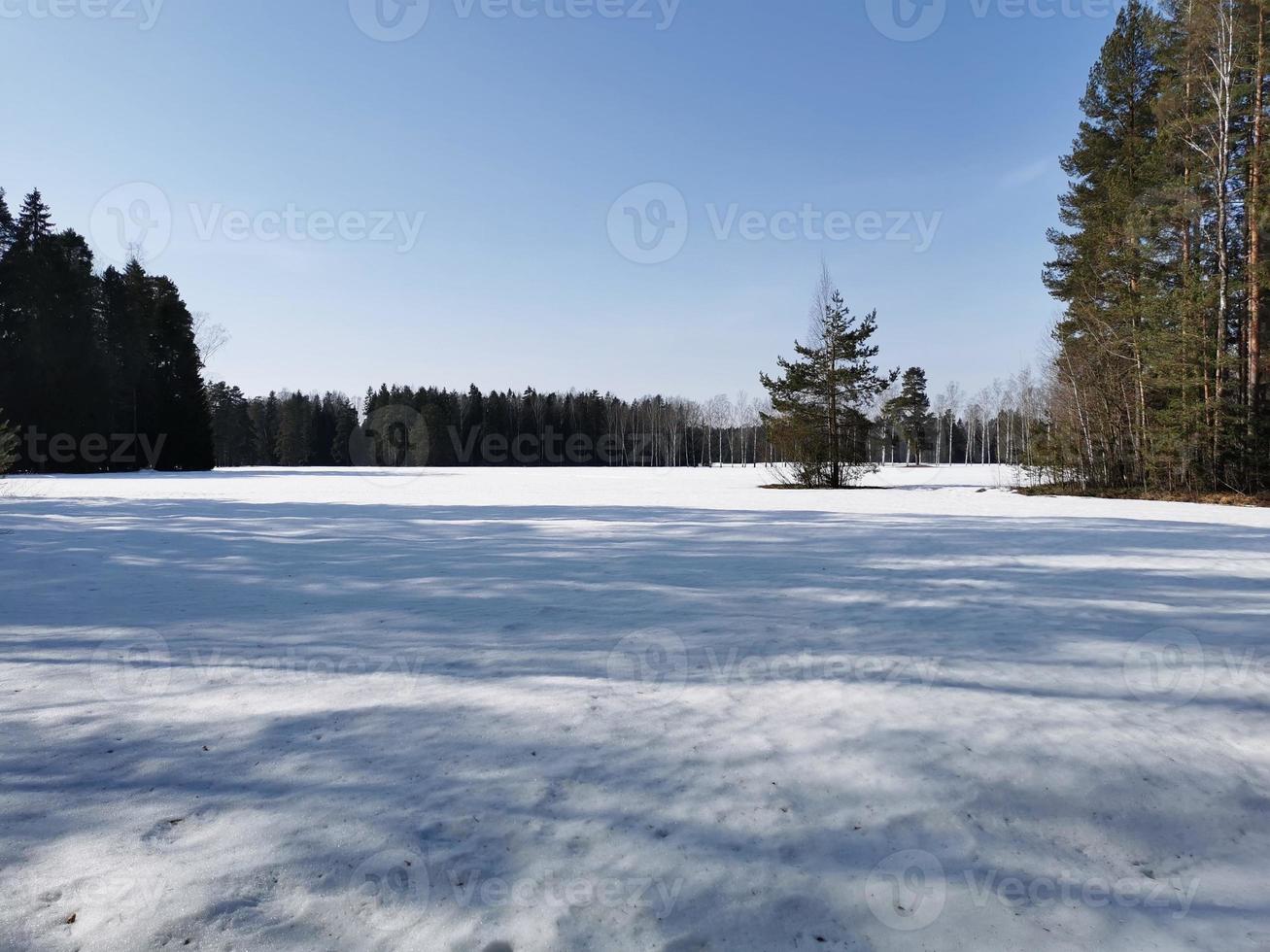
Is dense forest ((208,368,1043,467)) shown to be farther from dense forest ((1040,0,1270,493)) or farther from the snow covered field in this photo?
the snow covered field

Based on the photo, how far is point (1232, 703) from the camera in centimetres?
358

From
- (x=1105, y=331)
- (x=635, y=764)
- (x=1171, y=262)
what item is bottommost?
(x=635, y=764)

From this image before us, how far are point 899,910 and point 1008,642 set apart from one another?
3244mm

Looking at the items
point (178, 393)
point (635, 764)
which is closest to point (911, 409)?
point (178, 393)

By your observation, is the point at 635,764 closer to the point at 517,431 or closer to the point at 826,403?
the point at 826,403

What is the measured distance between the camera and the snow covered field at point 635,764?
199 cm

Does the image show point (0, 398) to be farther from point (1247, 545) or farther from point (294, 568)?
point (1247, 545)

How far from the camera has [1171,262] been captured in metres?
18.9

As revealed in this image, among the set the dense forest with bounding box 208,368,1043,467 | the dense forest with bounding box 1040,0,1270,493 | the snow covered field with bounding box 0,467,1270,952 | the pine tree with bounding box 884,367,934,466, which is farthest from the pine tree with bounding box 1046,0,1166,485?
the dense forest with bounding box 208,368,1043,467

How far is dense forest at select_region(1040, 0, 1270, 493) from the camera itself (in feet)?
53.5

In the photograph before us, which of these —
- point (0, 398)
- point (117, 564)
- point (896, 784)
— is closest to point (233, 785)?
point (896, 784)

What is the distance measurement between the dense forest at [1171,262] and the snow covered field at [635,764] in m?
13.8

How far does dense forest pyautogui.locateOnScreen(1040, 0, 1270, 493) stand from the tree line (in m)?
48.0

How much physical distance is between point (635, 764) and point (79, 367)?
4622 cm
